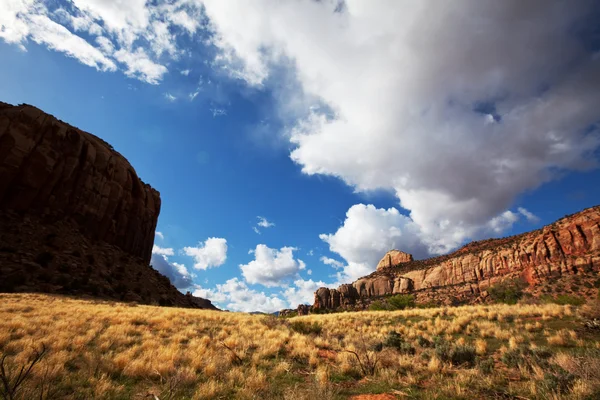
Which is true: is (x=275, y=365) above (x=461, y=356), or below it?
below

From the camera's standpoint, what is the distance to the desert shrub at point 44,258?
31.6 m

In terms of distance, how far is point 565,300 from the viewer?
83.2 feet

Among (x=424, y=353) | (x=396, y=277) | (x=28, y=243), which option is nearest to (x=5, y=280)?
(x=28, y=243)

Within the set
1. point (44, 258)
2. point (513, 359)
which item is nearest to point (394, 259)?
point (44, 258)

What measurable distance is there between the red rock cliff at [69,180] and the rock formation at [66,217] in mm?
112

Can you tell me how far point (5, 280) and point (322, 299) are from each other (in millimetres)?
113662

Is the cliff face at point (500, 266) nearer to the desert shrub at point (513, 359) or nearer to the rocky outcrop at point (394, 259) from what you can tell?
the rocky outcrop at point (394, 259)

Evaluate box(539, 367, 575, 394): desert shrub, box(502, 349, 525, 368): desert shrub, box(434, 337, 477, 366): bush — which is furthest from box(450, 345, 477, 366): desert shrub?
box(539, 367, 575, 394): desert shrub

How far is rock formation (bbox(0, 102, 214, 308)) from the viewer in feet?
103

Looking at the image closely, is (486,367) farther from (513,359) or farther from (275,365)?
(275,365)

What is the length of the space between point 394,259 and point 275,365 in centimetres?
16920

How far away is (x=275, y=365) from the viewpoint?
973 cm

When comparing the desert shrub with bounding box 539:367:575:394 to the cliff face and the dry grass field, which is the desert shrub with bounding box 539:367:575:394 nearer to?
the dry grass field

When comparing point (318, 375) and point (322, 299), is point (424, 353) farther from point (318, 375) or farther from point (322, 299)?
point (322, 299)
